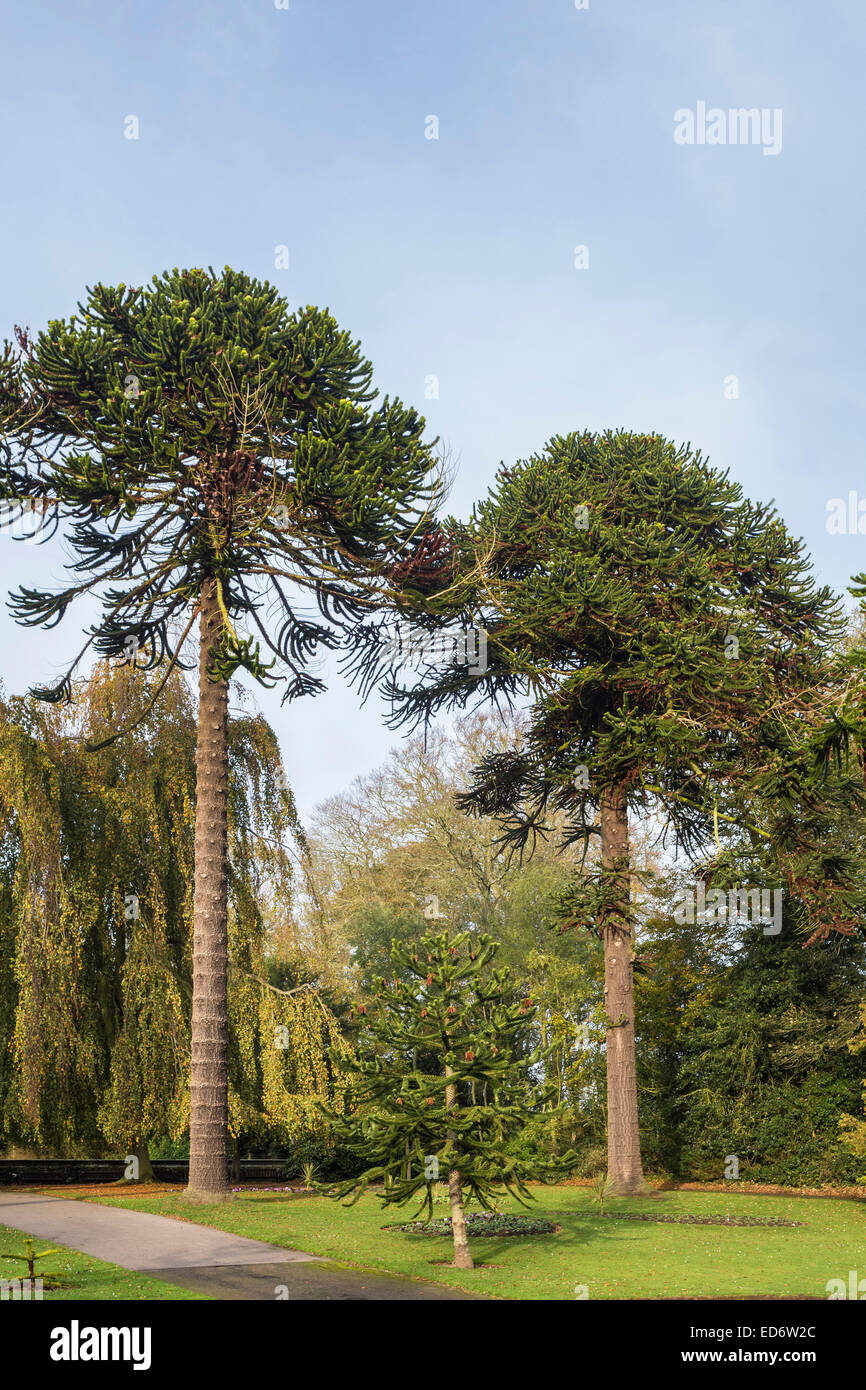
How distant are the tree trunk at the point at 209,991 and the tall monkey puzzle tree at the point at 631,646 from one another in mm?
5369

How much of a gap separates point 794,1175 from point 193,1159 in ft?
49.1

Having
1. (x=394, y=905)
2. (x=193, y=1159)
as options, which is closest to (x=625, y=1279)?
(x=193, y=1159)

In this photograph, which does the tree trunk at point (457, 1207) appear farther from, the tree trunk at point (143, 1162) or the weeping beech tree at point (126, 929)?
the tree trunk at point (143, 1162)

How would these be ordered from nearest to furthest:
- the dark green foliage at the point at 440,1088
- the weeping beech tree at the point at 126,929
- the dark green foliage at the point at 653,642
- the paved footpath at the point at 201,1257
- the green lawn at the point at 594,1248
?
the paved footpath at the point at 201,1257 < the green lawn at the point at 594,1248 < the dark green foliage at the point at 440,1088 < the weeping beech tree at the point at 126,929 < the dark green foliage at the point at 653,642

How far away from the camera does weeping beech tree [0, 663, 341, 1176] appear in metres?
19.2

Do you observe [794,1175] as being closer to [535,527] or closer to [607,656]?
[607,656]

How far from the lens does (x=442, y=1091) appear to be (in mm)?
11898

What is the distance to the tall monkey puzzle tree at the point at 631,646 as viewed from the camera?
68.9 ft

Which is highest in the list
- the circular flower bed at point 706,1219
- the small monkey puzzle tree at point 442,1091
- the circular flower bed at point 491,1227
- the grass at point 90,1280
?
the small monkey puzzle tree at point 442,1091

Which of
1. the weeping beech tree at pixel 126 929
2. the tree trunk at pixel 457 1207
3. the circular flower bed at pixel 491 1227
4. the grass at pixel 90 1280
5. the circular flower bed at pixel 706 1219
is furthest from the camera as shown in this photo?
the weeping beech tree at pixel 126 929

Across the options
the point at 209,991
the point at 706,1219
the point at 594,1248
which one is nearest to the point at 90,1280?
the point at 594,1248

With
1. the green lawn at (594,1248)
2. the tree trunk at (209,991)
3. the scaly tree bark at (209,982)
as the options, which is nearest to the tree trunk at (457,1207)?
the green lawn at (594,1248)

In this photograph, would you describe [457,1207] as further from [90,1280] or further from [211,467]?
[211,467]

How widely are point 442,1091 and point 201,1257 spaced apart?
3.29m
